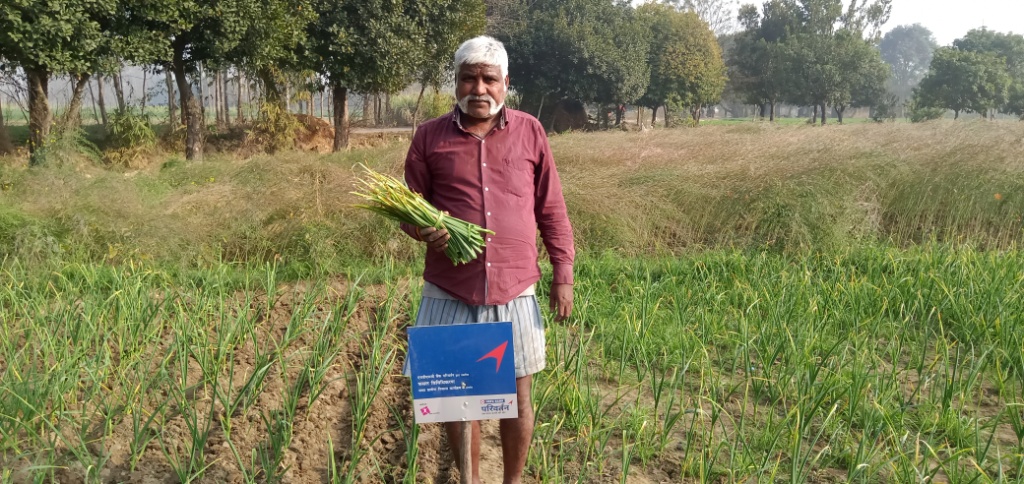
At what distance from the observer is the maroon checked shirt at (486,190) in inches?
84.8

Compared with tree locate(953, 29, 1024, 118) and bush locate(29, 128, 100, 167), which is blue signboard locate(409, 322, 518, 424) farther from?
tree locate(953, 29, 1024, 118)

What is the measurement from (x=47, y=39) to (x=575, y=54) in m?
19.3

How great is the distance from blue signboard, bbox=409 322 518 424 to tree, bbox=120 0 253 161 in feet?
35.5

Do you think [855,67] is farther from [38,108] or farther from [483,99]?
[483,99]

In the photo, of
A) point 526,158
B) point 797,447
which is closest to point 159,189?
point 526,158

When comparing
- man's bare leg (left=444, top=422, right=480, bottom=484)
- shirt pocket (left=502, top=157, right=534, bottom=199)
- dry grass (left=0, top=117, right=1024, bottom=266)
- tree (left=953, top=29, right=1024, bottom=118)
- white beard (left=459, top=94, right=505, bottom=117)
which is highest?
tree (left=953, top=29, right=1024, bottom=118)

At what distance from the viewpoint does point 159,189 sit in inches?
308

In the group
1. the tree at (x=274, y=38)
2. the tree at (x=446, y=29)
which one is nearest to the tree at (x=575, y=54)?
→ the tree at (x=446, y=29)

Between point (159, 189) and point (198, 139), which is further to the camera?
point (198, 139)

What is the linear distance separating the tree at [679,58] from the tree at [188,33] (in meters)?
22.4

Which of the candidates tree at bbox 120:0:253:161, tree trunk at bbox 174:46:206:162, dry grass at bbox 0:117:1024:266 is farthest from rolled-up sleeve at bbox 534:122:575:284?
tree trunk at bbox 174:46:206:162

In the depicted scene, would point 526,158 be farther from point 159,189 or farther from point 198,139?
point 198,139

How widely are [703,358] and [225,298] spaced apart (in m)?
2.50

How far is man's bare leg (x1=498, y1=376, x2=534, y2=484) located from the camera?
220cm
